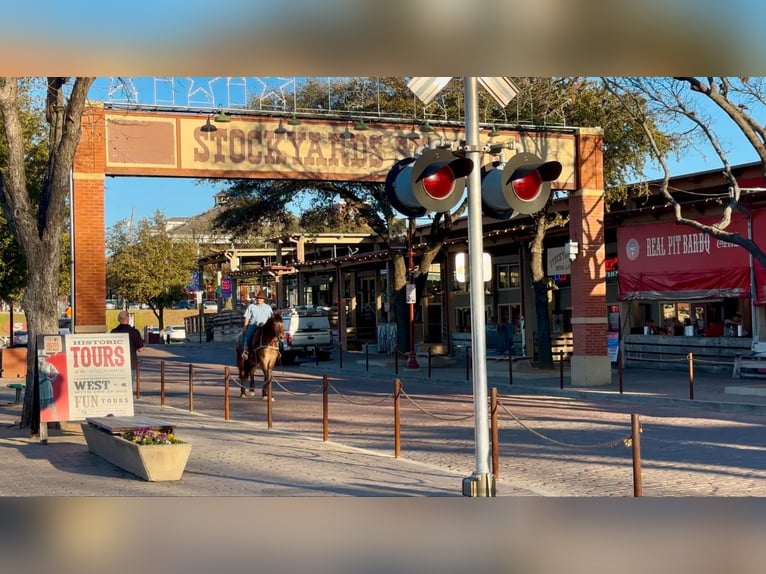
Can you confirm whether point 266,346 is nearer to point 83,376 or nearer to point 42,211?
point 42,211

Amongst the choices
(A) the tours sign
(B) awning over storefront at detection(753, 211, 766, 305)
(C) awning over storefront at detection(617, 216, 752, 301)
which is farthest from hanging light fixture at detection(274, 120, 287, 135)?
(C) awning over storefront at detection(617, 216, 752, 301)

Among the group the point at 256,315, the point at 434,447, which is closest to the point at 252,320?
the point at 256,315

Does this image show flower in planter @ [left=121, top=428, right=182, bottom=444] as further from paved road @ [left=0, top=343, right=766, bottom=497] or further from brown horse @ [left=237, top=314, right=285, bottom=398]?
brown horse @ [left=237, top=314, right=285, bottom=398]

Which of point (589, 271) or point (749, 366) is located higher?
point (589, 271)

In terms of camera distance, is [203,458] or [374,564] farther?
[203,458]

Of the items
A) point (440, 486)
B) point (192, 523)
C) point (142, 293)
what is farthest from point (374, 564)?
point (142, 293)

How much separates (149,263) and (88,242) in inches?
2050

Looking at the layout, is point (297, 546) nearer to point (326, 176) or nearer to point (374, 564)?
point (374, 564)

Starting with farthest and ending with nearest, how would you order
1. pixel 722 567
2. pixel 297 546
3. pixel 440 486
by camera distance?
pixel 440 486 → pixel 297 546 → pixel 722 567

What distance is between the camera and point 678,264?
3002 centimetres

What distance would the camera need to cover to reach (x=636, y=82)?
2198 cm
